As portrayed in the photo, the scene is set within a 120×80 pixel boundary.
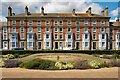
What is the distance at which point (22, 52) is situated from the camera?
34.4 m

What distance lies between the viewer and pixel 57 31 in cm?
5419

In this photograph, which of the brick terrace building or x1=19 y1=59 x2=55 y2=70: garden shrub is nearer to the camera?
x1=19 y1=59 x2=55 y2=70: garden shrub

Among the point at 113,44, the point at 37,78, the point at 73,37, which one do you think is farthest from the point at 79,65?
the point at 113,44

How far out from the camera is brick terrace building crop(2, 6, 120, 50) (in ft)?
176

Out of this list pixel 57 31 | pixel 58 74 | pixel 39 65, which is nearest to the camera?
pixel 58 74

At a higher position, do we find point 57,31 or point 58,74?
point 57,31

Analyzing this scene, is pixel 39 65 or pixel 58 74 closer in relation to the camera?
pixel 58 74

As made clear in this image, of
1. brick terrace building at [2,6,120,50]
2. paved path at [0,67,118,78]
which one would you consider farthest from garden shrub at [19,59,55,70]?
brick terrace building at [2,6,120,50]

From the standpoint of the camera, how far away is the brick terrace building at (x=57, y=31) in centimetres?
5350

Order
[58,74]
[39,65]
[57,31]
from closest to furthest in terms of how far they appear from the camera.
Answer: [58,74] < [39,65] < [57,31]

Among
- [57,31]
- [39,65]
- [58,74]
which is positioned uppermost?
[57,31]

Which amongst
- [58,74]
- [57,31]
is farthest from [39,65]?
[57,31]

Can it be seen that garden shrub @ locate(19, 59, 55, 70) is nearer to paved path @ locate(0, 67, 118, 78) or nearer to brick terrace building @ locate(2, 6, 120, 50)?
paved path @ locate(0, 67, 118, 78)

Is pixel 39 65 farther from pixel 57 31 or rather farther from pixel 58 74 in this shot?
pixel 57 31
